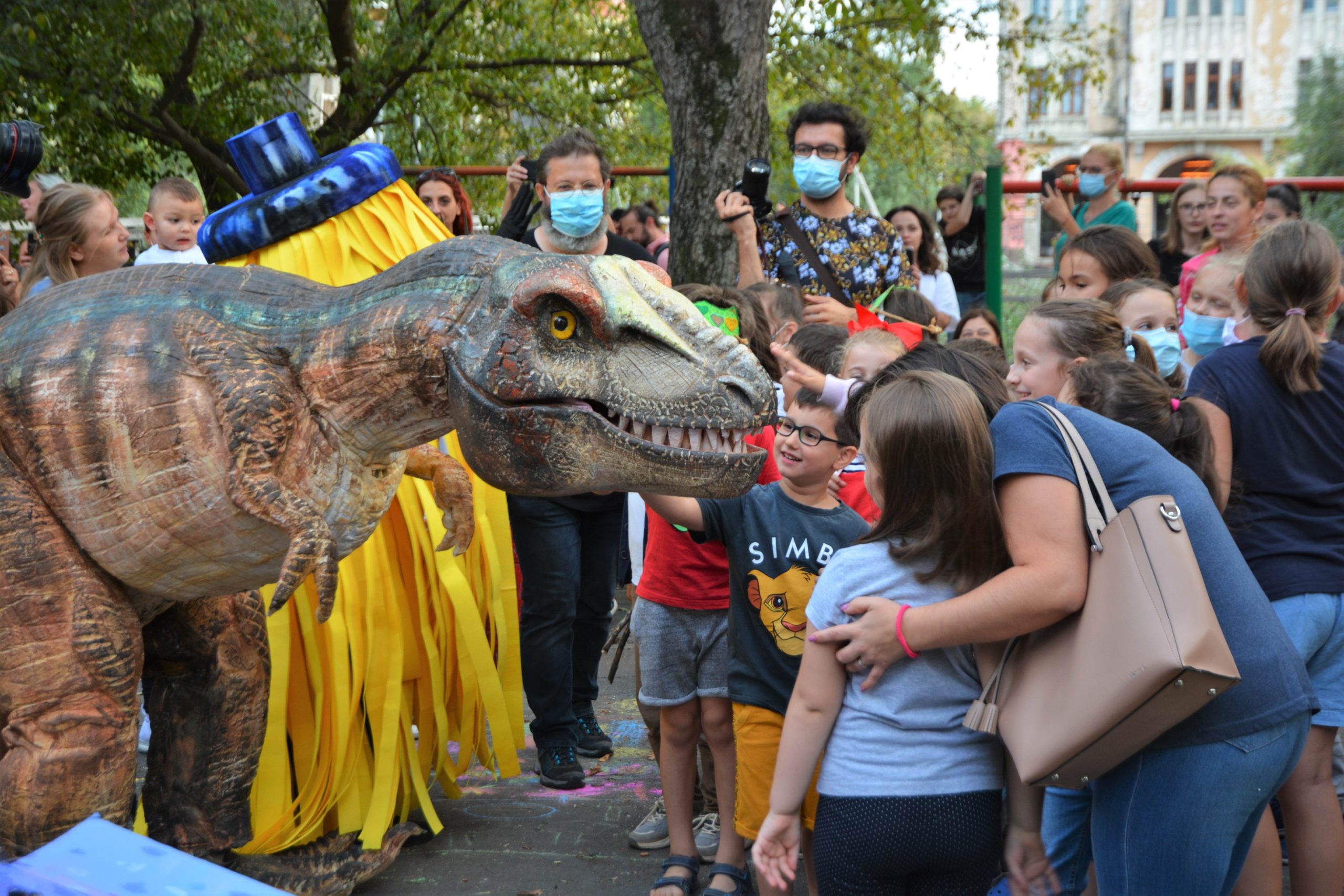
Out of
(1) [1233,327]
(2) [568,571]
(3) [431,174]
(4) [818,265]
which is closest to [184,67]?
(3) [431,174]

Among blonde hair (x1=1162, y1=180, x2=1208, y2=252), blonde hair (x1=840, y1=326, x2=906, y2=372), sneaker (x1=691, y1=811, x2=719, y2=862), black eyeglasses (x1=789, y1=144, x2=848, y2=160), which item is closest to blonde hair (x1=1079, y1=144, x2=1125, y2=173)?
blonde hair (x1=1162, y1=180, x2=1208, y2=252)

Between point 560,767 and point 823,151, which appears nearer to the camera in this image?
point 560,767

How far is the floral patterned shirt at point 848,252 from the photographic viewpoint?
14.7 feet

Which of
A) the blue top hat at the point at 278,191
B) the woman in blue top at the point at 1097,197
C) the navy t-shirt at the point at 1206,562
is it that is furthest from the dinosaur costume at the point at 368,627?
the woman in blue top at the point at 1097,197

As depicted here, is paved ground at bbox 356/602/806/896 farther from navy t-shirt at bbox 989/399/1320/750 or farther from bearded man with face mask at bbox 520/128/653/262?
bearded man with face mask at bbox 520/128/653/262

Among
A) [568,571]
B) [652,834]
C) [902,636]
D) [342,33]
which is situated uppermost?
[342,33]

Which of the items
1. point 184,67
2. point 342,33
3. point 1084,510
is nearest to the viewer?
point 1084,510

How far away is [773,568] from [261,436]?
1.32 m

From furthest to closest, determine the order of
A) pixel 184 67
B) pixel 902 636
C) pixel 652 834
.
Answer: pixel 184 67 → pixel 652 834 → pixel 902 636

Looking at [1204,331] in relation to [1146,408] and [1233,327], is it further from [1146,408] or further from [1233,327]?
[1146,408]

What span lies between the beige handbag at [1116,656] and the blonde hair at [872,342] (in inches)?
45.4

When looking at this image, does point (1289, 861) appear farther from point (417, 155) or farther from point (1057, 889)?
point (417, 155)

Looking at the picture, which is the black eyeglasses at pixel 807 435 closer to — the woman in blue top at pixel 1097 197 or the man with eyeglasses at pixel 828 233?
the man with eyeglasses at pixel 828 233

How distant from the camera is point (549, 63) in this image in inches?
395
